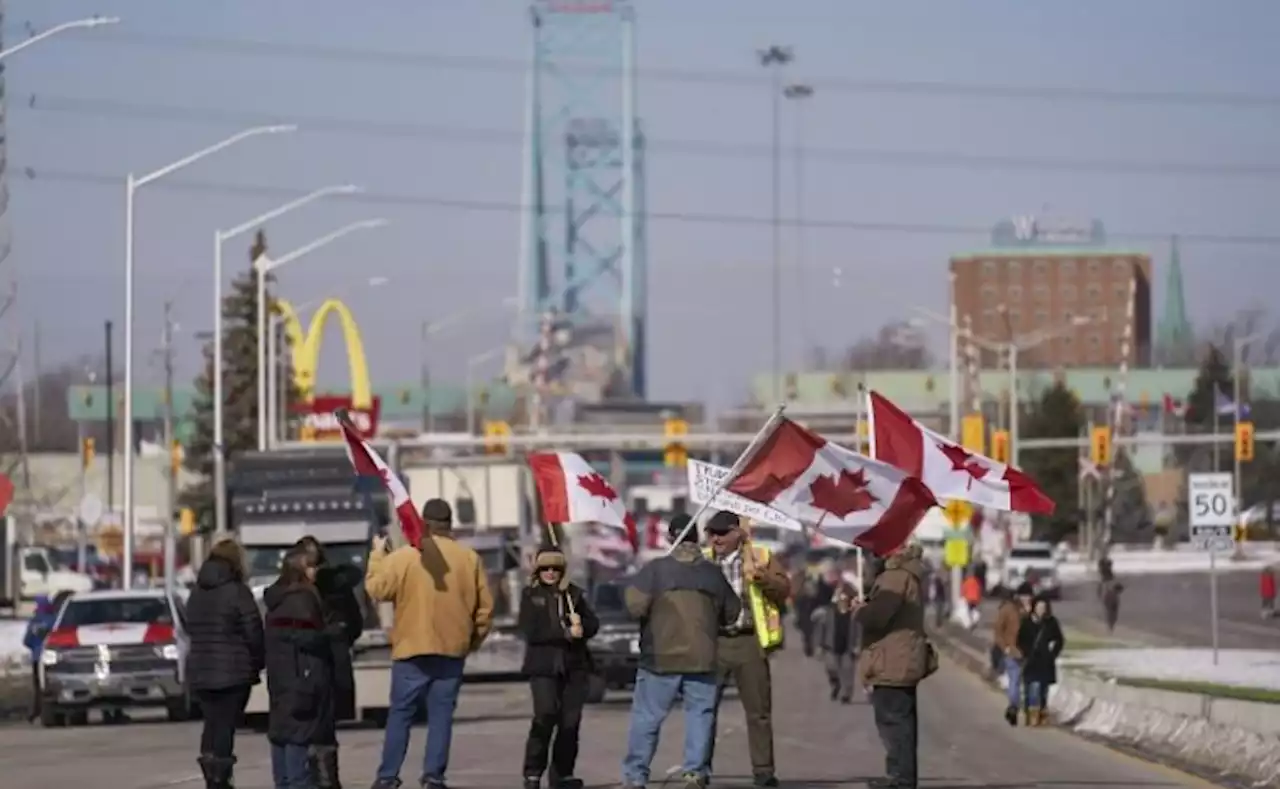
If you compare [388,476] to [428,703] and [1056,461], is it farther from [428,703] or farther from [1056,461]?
[1056,461]

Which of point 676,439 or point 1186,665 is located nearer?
point 1186,665

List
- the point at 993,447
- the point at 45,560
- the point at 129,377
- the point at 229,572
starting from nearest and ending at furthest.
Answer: the point at 229,572, the point at 129,377, the point at 993,447, the point at 45,560

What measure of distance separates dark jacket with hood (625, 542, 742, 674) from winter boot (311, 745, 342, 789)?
2.08 meters

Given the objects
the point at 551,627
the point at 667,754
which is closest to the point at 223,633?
the point at 551,627

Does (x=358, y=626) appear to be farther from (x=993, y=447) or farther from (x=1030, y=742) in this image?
(x=993, y=447)

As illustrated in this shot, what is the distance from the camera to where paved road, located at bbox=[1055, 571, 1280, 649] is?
196ft

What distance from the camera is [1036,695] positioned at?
34.0 metres

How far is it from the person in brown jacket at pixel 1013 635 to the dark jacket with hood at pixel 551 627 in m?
14.4

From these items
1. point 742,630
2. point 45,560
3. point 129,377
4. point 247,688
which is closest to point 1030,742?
point 742,630

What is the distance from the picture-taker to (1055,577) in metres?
86.2

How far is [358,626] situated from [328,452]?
90.7 ft

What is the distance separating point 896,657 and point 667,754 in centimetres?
698

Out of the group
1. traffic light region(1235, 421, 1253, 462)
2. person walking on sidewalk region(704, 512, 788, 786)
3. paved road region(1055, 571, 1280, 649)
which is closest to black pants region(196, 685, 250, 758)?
person walking on sidewalk region(704, 512, 788, 786)

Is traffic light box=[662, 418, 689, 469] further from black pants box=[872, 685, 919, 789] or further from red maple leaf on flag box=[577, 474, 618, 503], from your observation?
black pants box=[872, 685, 919, 789]
